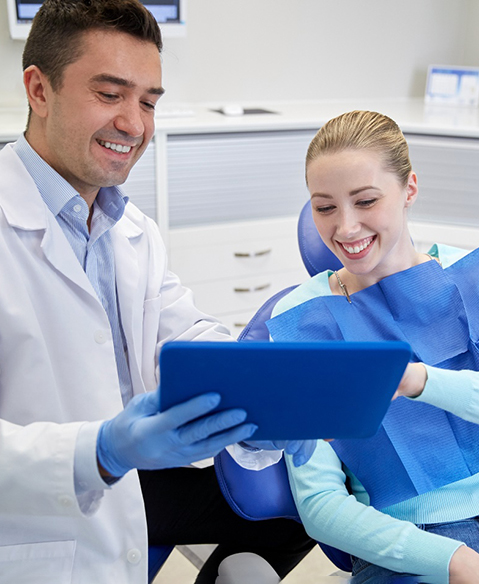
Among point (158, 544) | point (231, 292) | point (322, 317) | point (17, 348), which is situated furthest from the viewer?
point (231, 292)

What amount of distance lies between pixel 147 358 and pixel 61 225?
0.32 meters

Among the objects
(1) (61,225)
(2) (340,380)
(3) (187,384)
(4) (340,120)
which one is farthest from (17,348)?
(4) (340,120)

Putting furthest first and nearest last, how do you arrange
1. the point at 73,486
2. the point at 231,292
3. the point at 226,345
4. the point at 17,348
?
the point at 231,292 < the point at 17,348 < the point at 73,486 < the point at 226,345

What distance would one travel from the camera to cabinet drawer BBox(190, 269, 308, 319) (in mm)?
3109

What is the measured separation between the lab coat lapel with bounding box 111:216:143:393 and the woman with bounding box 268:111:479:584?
0.88ft

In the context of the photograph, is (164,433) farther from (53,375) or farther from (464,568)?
(464,568)

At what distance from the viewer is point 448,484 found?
1.33 m

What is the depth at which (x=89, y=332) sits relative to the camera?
1337 millimetres

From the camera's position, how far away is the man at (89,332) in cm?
108

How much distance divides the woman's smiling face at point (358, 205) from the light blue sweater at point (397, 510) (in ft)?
0.84

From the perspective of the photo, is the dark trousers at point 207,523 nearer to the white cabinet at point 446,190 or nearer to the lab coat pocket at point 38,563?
the lab coat pocket at point 38,563

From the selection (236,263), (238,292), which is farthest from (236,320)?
(236,263)

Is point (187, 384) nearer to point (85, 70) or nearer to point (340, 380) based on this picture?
point (340, 380)

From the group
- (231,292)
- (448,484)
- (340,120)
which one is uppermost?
(340,120)
